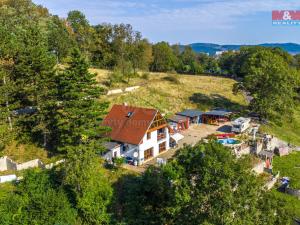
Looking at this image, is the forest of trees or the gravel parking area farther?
the gravel parking area

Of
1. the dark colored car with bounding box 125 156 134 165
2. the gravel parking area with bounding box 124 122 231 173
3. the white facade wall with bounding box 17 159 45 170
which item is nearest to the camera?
the white facade wall with bounding box 17 159 45 170

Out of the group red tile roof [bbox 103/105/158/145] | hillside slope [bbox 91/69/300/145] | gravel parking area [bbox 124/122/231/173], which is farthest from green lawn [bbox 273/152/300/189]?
red tile roof [bbox 103/105/158/145]

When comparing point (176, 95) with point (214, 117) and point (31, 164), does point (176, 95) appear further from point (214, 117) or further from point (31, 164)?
point (31, 164)

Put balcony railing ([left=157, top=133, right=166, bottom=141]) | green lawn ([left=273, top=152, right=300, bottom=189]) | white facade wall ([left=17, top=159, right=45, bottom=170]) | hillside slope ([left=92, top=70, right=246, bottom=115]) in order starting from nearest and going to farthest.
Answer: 1. white facade wall ([left=17, top=159, right=45, bottom=170])
2. green lawn ([left=273, top=152, right=300, bottom=189])
3. balcony railing ([left=157, top=133, right=166, bottom=141])
4. hillside slope ([left=92, top=70, right=246, bottom=115])

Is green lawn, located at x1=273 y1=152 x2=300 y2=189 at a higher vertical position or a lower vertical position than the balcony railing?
lower

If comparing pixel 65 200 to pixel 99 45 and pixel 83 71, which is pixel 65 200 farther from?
pixel 99 45

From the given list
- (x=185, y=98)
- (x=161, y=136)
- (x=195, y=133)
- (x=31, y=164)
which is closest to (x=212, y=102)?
(x=185, y=98)

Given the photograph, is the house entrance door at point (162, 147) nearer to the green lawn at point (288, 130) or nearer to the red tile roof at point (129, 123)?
the red tile roof at point (129, 123)

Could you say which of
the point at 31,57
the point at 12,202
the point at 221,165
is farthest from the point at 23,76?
the point at 221,165

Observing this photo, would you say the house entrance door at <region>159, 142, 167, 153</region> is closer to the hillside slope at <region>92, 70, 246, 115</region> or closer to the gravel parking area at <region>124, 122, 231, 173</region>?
the gravel parking area at <region>124, 122, 231, 173</region>
